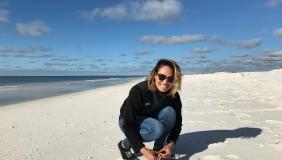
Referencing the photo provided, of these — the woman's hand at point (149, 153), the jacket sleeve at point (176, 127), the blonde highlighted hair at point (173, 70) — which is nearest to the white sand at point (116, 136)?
the jacket sleeve at point (176, 127)

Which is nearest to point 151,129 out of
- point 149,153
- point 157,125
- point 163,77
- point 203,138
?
point 157,125

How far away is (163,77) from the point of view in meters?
4.34

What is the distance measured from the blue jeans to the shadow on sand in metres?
0.47

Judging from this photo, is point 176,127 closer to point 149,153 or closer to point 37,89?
point 149,153

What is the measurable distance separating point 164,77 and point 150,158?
0.92 metres

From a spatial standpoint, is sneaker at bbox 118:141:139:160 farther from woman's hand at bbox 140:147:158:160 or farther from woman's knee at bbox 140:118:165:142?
woman's hand at bbox 140:147:158:160

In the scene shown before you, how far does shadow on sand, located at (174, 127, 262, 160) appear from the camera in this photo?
16.9 ft

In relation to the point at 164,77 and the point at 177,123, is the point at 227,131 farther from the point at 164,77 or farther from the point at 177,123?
the point at 164,77

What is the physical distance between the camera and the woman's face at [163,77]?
14.2 feet

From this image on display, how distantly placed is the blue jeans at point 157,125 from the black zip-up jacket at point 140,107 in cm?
6

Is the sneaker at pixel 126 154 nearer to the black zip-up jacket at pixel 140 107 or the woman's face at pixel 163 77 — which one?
the black zip-up jacket at pixel 140 107

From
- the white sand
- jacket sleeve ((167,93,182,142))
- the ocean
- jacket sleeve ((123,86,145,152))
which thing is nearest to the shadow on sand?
the white sand

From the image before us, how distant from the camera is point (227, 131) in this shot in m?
6.38

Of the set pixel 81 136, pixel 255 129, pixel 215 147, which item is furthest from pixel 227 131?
pixel 81 136
